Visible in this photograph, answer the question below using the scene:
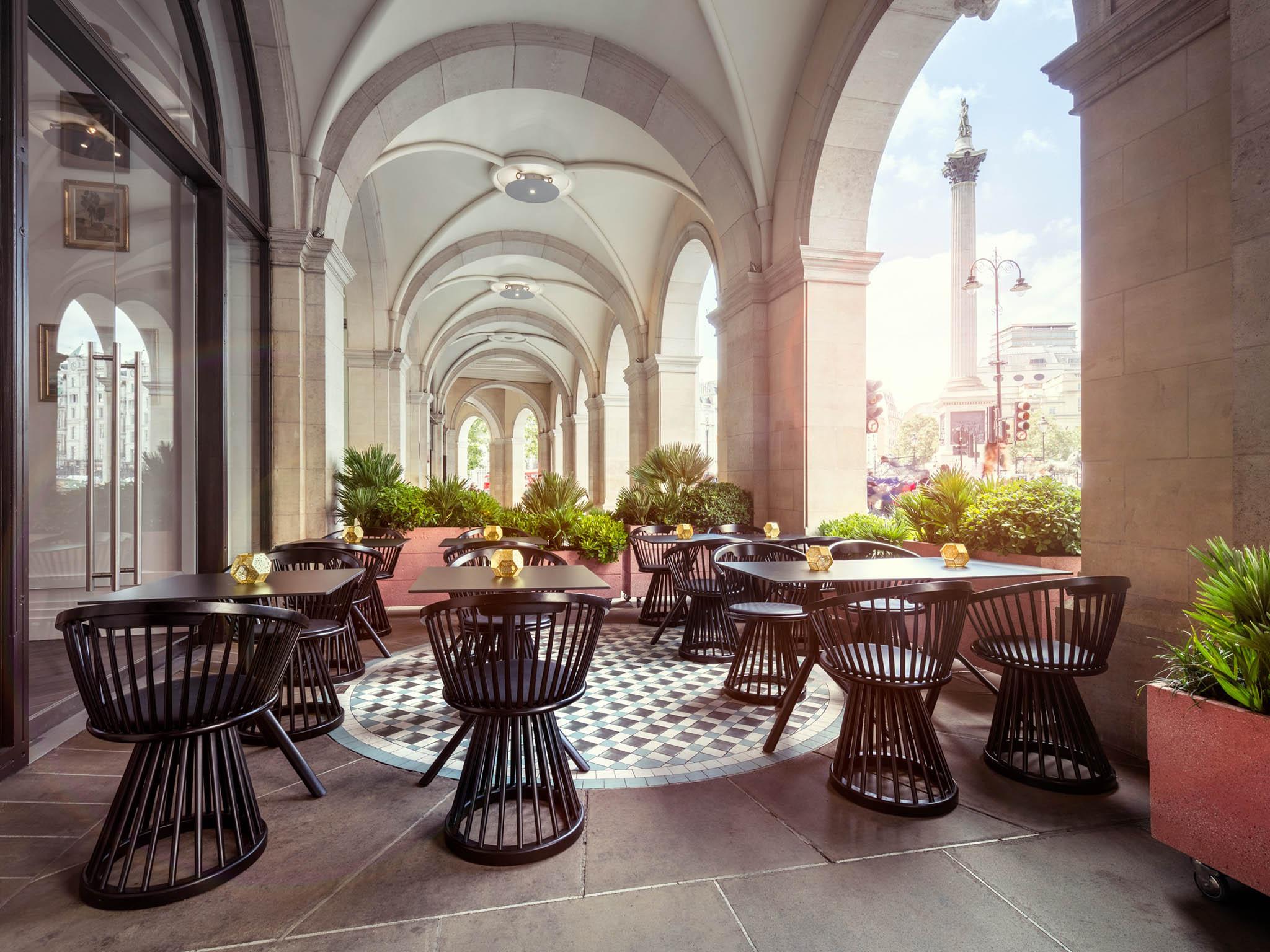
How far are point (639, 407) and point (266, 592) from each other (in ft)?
38.4

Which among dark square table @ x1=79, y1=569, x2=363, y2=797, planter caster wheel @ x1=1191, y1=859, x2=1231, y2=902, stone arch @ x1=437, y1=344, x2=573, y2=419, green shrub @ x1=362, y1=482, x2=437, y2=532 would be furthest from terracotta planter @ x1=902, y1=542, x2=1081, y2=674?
stone arch @ x1=437, y1=344, x2=573, y2=419

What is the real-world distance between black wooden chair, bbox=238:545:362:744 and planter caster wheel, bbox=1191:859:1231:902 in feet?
12.6

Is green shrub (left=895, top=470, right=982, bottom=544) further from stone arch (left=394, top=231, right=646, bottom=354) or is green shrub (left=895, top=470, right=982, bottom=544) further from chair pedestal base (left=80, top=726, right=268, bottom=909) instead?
stone arch (left=394, top=231, right=646, bottom=354)

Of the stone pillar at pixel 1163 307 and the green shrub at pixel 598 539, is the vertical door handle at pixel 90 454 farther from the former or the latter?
the stone pillar at pixel 1163 307

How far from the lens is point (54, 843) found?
2514 millimetres

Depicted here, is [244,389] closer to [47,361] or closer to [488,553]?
[47,361]

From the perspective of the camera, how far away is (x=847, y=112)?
22.2ft

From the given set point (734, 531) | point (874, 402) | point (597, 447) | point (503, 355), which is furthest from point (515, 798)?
point (874, 402)

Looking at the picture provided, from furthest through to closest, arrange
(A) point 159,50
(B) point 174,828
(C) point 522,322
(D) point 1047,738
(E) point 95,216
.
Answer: (C) point 522,322 < (A) point 159,50 < (E) point 95,216 < (D) point 1047,738 < (B) point 174,828

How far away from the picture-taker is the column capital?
308 cm

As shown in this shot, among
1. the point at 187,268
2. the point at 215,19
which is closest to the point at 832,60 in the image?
the point at 215,19

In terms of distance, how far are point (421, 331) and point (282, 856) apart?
17982 millimetres

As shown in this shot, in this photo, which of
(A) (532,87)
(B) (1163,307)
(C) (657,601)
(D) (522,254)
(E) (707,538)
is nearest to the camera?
(B) (1163,307)

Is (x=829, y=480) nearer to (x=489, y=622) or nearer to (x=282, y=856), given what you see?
(x=489, y=622)
